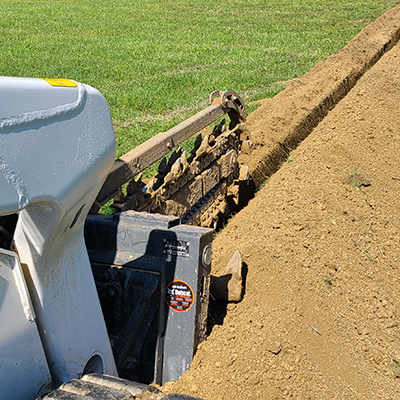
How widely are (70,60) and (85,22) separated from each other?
9296 mm

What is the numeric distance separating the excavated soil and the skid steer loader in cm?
44

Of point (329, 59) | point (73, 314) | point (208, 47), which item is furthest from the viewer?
point (208, 47)

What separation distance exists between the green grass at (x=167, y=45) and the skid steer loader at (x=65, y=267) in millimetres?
4374

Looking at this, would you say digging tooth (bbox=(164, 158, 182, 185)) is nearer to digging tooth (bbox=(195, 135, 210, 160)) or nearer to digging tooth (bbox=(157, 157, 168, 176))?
digging tooth (bbox=(157, 157, 168, 176))

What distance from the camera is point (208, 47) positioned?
1714 centimetres

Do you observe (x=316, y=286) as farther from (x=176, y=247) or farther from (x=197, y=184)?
(x=197, y=184)

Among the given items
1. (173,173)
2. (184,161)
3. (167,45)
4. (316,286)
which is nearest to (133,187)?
(173,173)

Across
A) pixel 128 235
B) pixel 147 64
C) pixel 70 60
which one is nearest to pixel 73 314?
A: pixel 128 235

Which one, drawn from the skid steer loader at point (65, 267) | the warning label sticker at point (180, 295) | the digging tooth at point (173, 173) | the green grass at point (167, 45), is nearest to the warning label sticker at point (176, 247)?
the skid steer loader at point (65, 267)

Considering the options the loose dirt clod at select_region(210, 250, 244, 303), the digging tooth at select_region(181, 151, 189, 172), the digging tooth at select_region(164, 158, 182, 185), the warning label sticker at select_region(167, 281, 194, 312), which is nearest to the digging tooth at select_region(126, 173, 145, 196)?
the digging tooth at select_region(164, 158, 182, 185)

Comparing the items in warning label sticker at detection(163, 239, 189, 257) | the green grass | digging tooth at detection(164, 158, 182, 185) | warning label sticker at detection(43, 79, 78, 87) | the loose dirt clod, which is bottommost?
the green grass

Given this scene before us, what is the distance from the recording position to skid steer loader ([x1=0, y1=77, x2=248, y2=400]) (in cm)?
175

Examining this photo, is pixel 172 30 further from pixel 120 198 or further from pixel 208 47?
pixel 120 198

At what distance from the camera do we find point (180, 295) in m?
3.13
